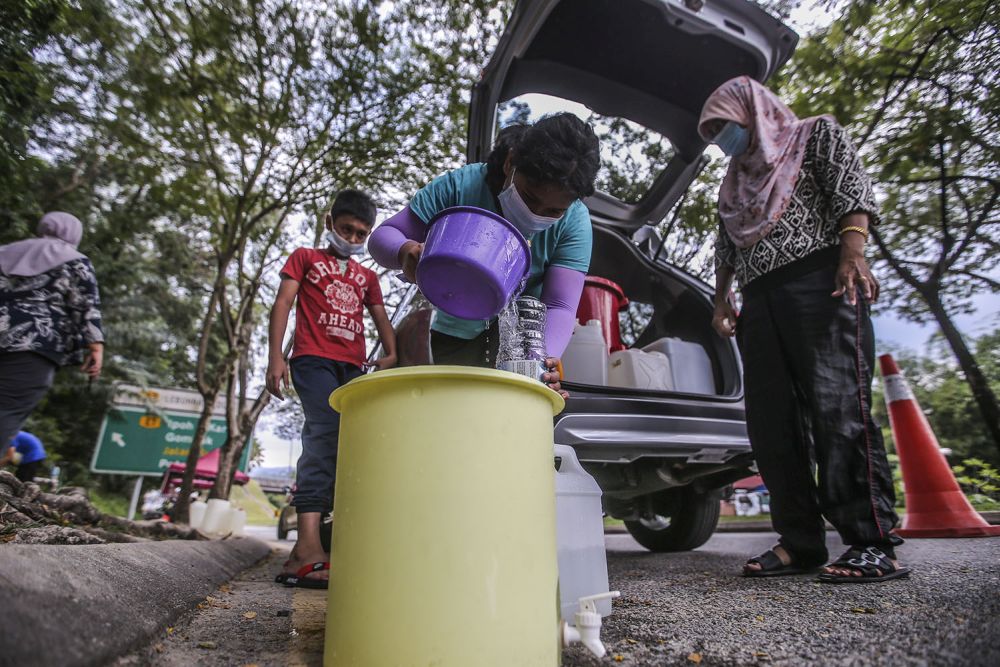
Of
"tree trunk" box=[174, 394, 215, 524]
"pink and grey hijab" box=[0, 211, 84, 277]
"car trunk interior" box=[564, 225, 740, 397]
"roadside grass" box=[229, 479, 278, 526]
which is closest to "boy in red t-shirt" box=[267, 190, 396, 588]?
"car trunk interior" box=[564, 225, 740, 397]

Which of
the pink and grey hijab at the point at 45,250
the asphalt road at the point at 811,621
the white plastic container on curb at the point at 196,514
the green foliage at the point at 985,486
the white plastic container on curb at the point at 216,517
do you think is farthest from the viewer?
the green foliage at the point at 985,486

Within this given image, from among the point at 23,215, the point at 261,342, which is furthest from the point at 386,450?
the point at 261,342

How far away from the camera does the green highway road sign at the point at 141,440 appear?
428 inches

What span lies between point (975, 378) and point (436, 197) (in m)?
6.58

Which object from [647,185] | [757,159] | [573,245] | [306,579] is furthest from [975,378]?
[306,579]

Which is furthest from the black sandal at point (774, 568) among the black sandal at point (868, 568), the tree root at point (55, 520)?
the tree root at point (55, 520)

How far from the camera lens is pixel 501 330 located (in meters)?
2.00

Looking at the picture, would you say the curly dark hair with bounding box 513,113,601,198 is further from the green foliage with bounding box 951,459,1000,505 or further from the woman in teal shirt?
the green foliage with bounding box 951,459,1000,505

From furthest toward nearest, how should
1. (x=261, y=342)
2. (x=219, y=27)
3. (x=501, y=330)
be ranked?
(x=261, y=342) < (x=219, y=27) < (x=501, y=330)

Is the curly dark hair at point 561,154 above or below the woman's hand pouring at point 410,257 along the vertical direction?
above

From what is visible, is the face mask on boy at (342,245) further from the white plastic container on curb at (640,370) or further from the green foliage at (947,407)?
the green foliage at (947,407)

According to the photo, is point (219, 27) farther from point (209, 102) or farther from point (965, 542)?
point (965, 542)

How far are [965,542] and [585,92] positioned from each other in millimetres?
Answer: 3287

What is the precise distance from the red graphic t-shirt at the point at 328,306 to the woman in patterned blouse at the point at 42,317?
1378 millimetres
